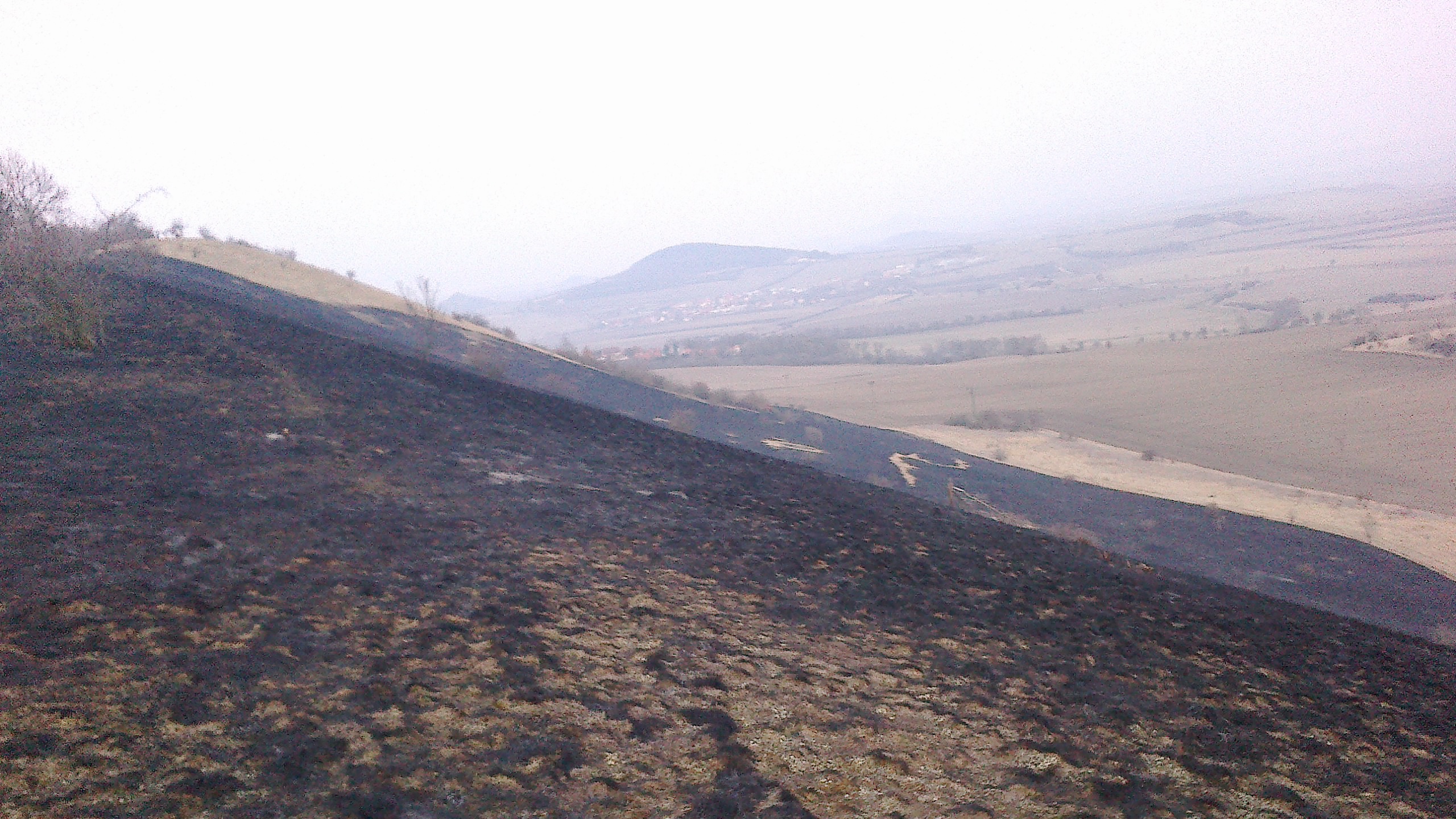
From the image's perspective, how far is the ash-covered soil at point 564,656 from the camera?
294 cm

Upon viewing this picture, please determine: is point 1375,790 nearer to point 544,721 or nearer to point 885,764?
point 885,764

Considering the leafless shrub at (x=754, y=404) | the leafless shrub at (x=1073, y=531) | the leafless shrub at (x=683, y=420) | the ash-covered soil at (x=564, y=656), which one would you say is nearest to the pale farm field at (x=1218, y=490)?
the leafless shrub at (x=1073, y=531)

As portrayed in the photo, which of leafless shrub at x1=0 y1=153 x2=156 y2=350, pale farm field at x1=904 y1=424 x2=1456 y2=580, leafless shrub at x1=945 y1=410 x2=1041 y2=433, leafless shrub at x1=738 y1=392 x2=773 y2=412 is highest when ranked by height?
leafless shrub at x1=0 y1=153 x2=156 y2=350

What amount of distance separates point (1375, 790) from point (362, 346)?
11237 millimetres

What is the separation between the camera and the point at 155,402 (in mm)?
6562

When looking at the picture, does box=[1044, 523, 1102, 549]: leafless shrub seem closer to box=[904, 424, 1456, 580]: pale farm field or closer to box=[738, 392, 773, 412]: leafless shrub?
box=[904, 424, 1456, 580]: pale farm field

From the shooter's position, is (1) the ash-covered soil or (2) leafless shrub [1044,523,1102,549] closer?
(1) the ash-covered soil

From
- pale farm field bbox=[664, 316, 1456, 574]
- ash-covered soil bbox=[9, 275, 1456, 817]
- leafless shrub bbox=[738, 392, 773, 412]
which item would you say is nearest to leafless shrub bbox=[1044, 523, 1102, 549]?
pale farm field bbox=[664, 316, 1456, 574]

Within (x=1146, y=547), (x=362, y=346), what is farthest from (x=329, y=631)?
Answer: (x=1146, y=547)

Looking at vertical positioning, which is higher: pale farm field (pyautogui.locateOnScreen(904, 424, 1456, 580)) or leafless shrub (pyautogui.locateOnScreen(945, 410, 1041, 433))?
leafless shrub (pyautogui.locateOnScreen(945, 410, 1041, 433))

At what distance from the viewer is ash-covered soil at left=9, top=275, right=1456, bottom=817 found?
2941mm

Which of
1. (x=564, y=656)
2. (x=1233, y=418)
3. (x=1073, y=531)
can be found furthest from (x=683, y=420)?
(x=1233, y=418)

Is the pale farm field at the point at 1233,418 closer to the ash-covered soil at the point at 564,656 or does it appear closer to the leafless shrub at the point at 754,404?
the leafless shrub at the point at 754,404

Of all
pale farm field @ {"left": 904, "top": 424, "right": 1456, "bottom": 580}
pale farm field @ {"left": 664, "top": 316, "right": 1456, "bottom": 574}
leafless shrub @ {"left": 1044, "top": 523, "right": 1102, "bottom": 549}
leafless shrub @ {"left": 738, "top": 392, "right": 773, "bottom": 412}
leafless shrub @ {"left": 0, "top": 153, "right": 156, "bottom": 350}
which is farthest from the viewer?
leafless shrub @ {"left": 738, "top": 392, "right": 773, "bottom": 412}
